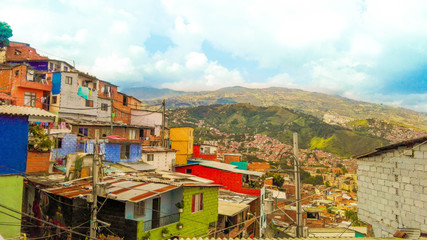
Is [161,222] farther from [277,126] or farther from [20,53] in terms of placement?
[277,126]

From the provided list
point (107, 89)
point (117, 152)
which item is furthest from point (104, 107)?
point (117, 152)

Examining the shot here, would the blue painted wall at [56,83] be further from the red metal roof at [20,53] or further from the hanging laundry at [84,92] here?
the red metal roof at [20,53]

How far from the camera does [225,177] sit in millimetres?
30656

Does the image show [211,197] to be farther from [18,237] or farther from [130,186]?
[18,237]

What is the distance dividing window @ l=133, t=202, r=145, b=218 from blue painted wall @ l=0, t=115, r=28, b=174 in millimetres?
5135

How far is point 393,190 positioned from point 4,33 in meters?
58.9

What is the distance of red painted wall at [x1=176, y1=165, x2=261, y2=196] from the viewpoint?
1162 inches

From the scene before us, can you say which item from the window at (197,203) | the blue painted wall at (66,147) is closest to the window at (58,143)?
the blue painted wall at (66,147)

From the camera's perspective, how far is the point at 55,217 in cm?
1492

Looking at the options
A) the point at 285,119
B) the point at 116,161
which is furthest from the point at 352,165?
the point at 116,161

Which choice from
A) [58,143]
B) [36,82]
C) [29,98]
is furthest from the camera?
[36,82]

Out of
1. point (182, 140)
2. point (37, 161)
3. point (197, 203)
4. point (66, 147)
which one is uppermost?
point (182, 140)

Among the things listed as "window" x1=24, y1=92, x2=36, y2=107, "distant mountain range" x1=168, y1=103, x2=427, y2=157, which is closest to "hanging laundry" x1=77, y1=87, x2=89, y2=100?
"window" x1=24, y1=92, x2=36, y2=107

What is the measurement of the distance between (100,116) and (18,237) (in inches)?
1192
